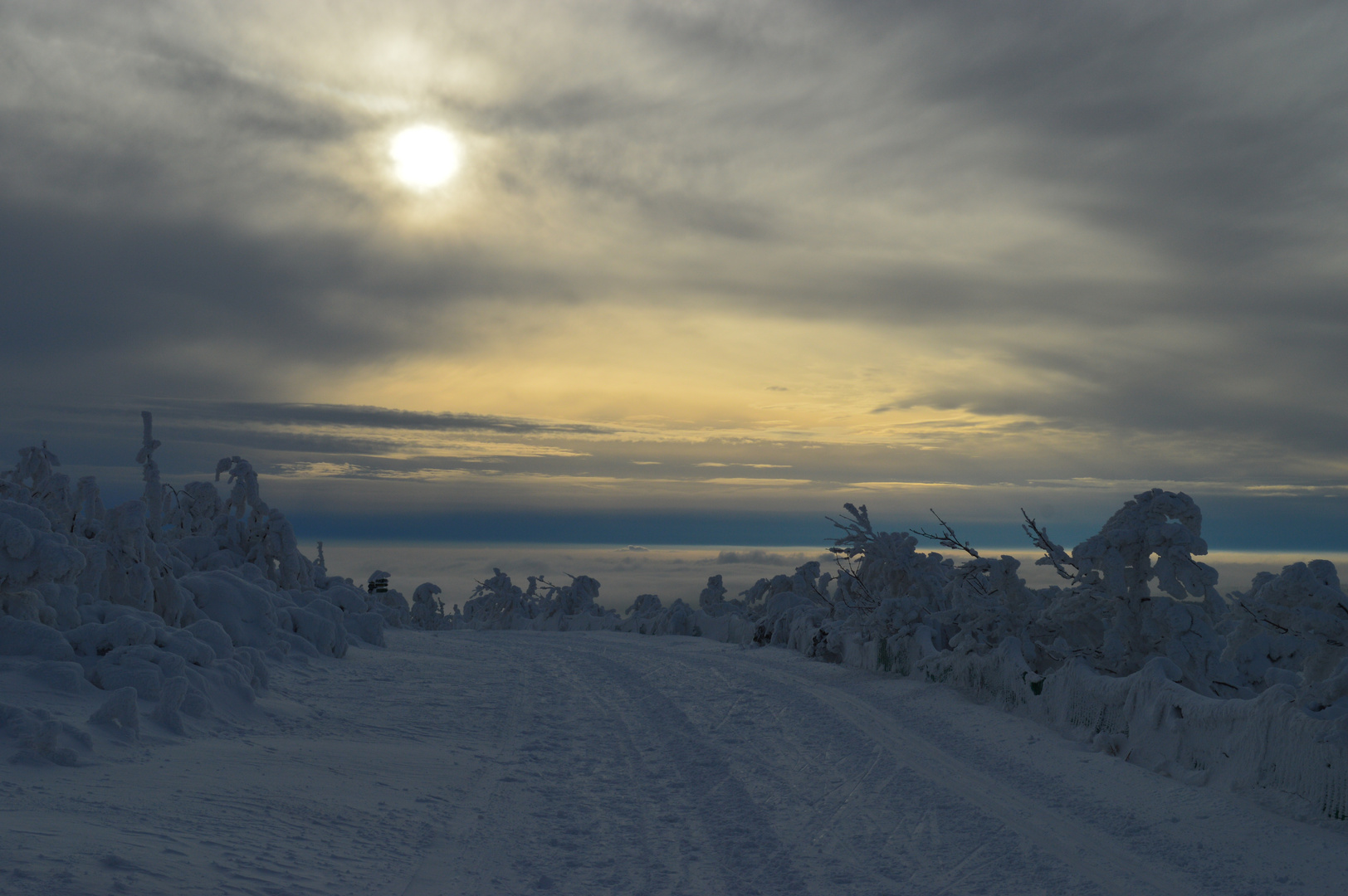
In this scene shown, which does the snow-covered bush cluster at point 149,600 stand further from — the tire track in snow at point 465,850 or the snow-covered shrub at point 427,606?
the snow-covered shrub at point 427,606

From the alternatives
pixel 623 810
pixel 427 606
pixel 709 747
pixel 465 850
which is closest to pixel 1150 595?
pixel 709 747

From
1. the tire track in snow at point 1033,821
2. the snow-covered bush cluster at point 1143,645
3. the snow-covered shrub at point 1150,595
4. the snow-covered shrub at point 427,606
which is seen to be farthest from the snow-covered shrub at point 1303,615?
the snow-covered shrub at point 427,606

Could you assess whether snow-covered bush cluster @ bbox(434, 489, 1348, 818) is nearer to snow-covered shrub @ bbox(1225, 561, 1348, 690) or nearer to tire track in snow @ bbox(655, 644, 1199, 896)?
snow-covered shrub @ bbox(1225, 561, 1348, 690)

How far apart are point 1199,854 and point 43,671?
491 inches

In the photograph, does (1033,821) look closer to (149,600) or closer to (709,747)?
(709,747)

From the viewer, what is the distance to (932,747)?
1043cm

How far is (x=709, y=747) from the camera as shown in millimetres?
10547

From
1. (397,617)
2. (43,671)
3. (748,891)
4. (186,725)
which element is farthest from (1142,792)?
(397,617)

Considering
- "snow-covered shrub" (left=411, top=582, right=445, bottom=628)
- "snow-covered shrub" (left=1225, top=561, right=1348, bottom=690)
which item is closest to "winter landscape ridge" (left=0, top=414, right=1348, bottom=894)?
"snow-covered shrub" (left=1225, top=561, right=1348, bottom=690)

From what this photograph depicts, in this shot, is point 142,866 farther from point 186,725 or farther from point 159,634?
point 159,634

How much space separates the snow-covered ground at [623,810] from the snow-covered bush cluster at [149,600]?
1.66 ft

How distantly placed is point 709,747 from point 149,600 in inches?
450

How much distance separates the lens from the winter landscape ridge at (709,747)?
244 inches

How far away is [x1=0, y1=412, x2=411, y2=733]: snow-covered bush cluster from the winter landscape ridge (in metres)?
0.05
